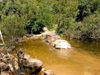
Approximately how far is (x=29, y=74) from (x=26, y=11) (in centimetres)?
1819

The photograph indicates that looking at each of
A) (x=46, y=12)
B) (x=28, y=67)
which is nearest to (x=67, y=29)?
(x=46, y=12)

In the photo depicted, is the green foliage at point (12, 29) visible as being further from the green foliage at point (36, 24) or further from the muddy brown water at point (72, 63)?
the green foliage at point (36, 24)

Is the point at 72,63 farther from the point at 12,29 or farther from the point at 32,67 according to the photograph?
the point at 12,29

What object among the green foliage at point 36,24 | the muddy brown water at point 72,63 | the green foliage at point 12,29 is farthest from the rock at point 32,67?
the green foliage at point 36,24

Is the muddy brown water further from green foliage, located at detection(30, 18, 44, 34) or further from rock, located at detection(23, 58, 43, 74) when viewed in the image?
green foliage, located at detection(30, 18, 44, 34)

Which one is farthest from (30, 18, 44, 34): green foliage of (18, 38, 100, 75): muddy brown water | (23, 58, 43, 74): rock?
(23, 58, 43, 74): rock

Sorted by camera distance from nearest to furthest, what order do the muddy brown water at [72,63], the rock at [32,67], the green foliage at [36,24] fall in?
the rock at [32,67] → the muddy brown water at [72,63] → the green foliage at [36,24]

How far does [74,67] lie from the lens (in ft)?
32.3

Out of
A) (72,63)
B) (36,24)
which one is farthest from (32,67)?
(36,24)

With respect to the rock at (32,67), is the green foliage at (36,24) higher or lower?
higher

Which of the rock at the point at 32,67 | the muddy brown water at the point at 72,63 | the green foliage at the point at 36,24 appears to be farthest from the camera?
the green foliage at the point at 36,24

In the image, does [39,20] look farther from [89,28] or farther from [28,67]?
[28,67]

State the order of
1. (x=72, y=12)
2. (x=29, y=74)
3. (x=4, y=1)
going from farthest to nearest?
(x=4, y=1) < (x=72, y=12) < (x=29, y=74)

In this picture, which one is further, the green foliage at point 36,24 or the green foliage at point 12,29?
the green foliage at point 36,24
